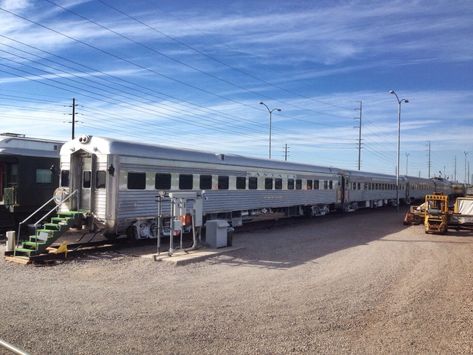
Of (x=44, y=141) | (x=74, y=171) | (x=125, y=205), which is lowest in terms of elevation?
(x=125, y=205)

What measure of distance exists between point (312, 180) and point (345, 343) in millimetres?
20723

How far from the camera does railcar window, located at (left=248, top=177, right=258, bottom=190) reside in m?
20.0

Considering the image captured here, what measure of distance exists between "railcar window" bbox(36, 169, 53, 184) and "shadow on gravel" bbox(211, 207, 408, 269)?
6859 mm

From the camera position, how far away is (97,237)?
1692 centimetres

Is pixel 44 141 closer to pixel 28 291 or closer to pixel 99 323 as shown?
pixel 28 291

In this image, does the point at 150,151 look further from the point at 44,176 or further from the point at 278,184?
the point at 278,184

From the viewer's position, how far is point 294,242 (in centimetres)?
1566

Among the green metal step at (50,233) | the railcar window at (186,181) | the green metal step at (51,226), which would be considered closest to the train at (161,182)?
the railcar window at (186,181)

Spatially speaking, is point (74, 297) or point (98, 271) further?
point (98, 271)

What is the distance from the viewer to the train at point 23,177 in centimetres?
1585

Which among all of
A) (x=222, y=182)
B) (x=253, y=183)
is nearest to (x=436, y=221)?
(x=253, y=183)

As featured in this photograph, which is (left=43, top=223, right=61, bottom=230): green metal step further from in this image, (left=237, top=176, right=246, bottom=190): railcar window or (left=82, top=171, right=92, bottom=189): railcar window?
(left=237, top=176, right=246, bottom=190): railcar window

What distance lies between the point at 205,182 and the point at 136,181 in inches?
141

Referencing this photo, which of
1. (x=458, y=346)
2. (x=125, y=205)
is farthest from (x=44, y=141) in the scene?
(x=458, y=346)
